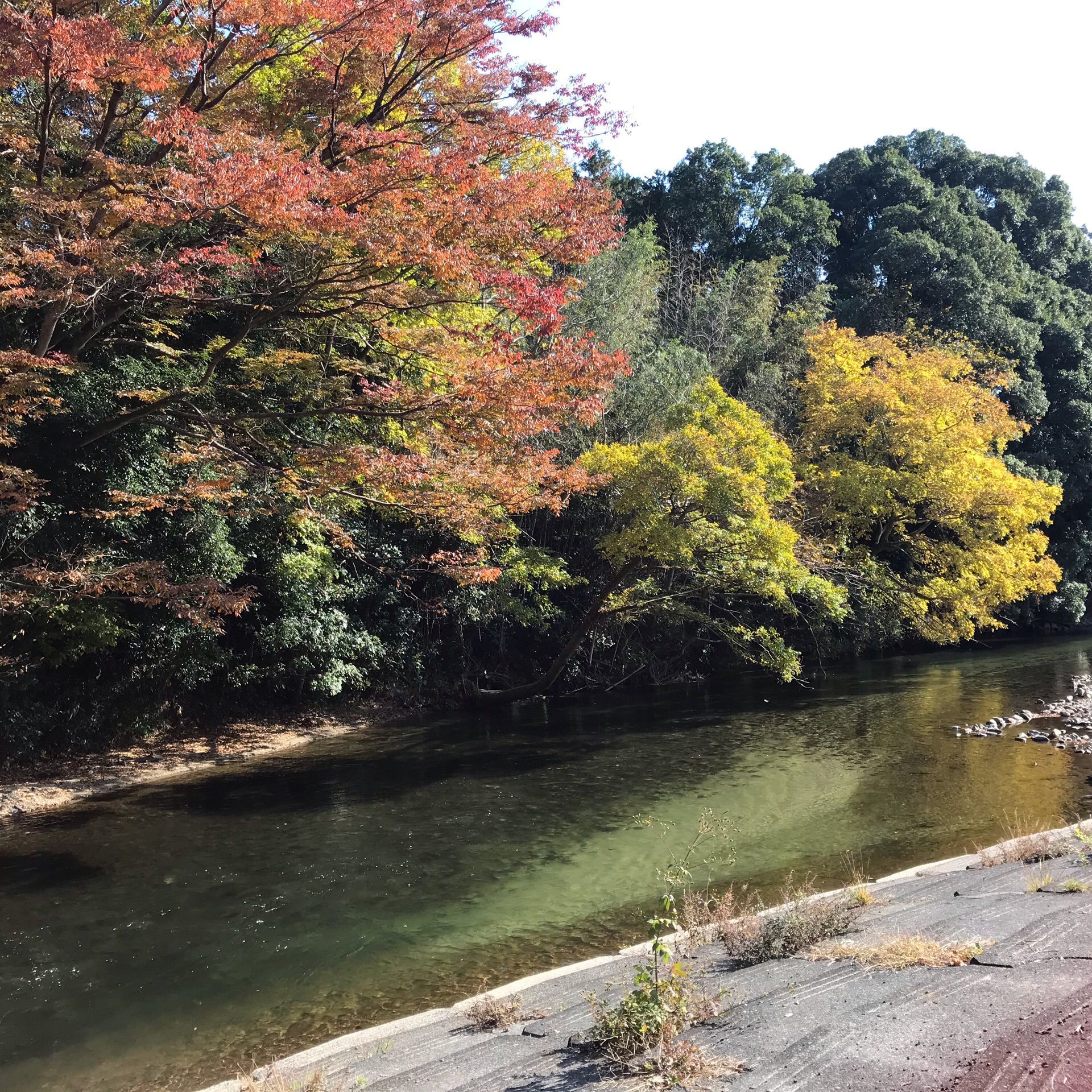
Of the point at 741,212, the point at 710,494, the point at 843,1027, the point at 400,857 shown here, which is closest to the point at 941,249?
the point at 741,212

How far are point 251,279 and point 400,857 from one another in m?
7.43

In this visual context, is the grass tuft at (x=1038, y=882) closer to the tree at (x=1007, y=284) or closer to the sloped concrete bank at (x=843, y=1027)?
the sloped concrete bank at (x=843, y=1027)

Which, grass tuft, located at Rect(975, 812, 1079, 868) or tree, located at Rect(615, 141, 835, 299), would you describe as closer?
grass tuft, located at Rect(975, 812, 1079, 868)

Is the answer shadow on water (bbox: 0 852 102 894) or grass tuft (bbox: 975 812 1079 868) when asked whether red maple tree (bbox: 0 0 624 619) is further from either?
grass tuft (bbox: 975 812 1079 868)

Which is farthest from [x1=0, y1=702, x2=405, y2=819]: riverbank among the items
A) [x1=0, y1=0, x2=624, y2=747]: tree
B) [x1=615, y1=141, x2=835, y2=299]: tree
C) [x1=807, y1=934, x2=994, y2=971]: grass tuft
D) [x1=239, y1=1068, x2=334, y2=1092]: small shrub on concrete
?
[x1=615, y1=141, x2=835, y2=299]: tree

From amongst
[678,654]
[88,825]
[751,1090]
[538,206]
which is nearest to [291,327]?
[538,206]

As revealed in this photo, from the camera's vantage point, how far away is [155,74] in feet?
25.8

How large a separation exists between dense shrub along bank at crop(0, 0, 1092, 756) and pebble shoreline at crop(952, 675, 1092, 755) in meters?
3.62

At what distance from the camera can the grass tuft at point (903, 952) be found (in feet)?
15.5

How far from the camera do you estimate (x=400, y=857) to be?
9.07 m

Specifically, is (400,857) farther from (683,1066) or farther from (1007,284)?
(1007,284)

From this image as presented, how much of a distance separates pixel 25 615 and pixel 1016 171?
40.9 meters

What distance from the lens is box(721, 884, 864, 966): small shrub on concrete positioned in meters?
5.32

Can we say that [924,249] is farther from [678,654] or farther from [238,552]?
[238,552]
